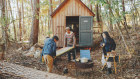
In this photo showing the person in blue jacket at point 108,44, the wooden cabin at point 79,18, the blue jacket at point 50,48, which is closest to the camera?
the blue jacket at point 50,48

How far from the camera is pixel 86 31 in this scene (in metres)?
10.1

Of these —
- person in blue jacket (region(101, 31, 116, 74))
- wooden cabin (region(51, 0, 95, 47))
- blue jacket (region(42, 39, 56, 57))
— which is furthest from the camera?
wooden cabin (region(51, 0, 95, 47))

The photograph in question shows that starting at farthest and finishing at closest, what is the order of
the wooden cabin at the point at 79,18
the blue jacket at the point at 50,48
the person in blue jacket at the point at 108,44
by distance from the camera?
1. the wooden cabin at the point at 79,18
2. the person in blue jacket at the point at 108,44
3. the blue jacket at the point at 50,48

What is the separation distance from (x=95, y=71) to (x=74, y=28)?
10.5 meters

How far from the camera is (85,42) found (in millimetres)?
10188

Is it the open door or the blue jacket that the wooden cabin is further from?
the blue jacket

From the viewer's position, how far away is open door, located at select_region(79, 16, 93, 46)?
10094 millimetres

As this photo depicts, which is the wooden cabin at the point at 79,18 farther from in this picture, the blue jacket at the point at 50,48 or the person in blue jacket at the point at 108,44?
the blue jacket at the point at 50,48

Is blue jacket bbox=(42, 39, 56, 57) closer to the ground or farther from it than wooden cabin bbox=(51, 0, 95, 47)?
closer to the ground

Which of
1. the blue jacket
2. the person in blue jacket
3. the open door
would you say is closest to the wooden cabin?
the open door

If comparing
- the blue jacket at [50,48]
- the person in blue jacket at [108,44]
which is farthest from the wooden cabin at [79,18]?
the blue jacket at [50,48]

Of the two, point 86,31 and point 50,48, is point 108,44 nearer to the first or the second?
point 50,48

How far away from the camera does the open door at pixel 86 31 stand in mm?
10094

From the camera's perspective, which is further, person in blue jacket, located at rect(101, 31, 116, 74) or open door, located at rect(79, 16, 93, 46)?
open door, located at rect(79, 16, 93, 46)
